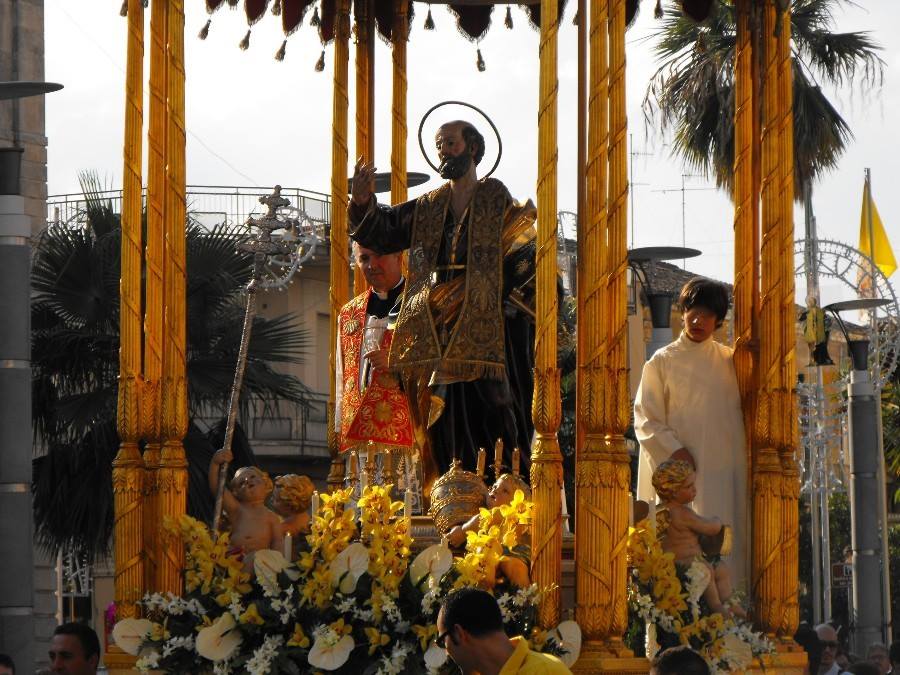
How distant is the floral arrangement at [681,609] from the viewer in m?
11.0

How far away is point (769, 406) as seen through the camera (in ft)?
40.4

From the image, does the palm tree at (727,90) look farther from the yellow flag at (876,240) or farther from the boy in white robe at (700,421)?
the boy in white robe at (700,421)

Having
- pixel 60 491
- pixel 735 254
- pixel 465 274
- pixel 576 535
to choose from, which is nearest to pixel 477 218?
pixel 465 274

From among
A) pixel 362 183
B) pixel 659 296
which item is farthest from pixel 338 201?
pixel 659 296

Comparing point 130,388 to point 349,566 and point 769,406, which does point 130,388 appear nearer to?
point 349,566

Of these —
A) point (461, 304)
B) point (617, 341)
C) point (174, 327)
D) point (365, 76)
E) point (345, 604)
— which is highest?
point (365, 76)

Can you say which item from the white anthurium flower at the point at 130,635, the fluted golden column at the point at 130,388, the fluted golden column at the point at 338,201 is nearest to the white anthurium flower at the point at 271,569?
the white anthurium flower at the point at 130,635

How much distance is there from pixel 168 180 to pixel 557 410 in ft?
9.07

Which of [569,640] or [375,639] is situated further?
[569,640]

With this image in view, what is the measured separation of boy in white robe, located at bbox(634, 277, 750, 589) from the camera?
40.8ft

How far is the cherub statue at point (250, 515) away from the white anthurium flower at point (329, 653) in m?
1.03

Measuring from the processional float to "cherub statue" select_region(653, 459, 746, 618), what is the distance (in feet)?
1.00

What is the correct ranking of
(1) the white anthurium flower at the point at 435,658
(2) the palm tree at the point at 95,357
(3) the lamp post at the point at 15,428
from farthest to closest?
(2) the palm tree at the point at 95,357
(3) the lamp post at the point at 15,428
(1) the white anthurium flower at the point at 435,658

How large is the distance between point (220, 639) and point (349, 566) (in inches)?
30.3
